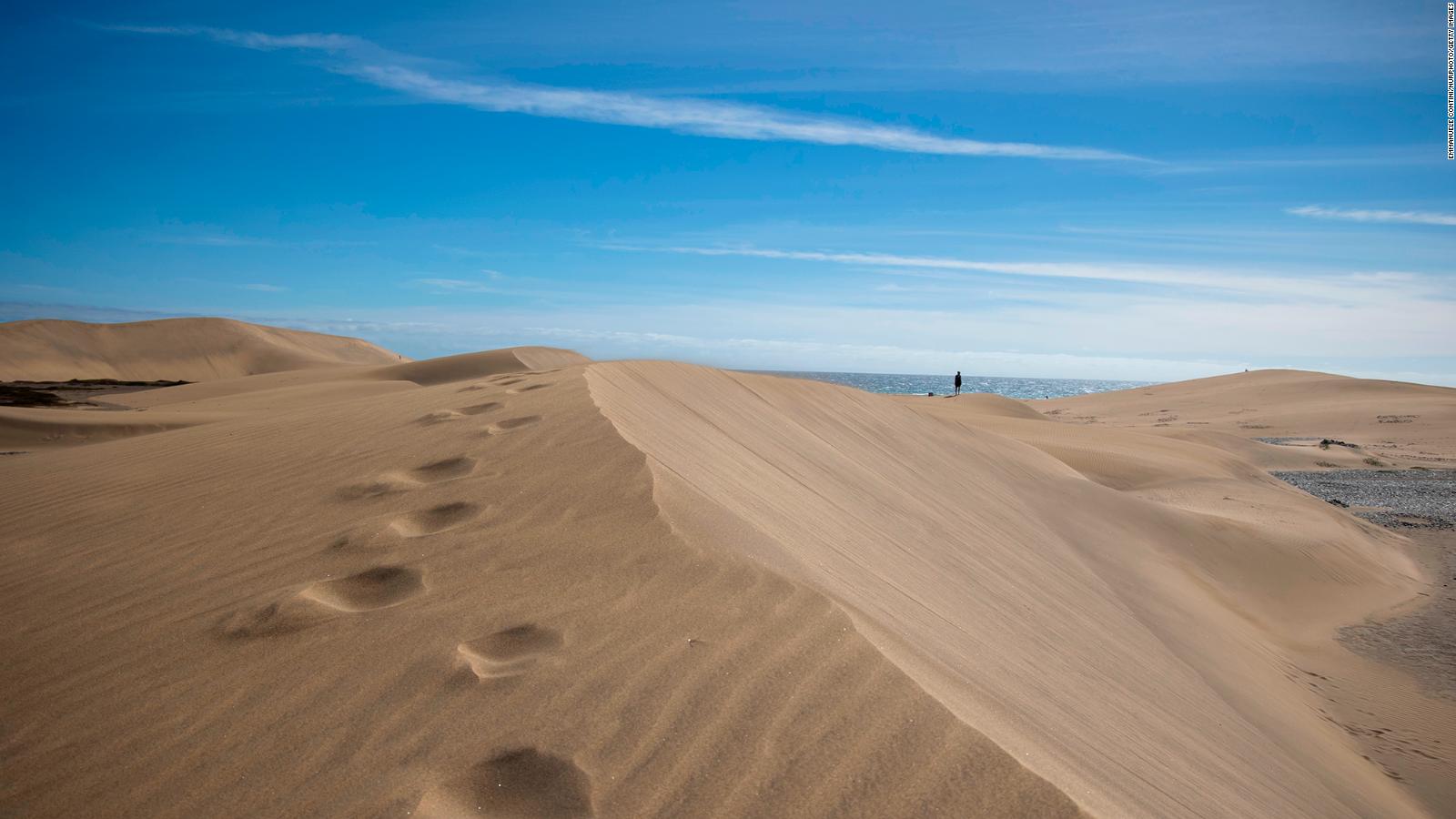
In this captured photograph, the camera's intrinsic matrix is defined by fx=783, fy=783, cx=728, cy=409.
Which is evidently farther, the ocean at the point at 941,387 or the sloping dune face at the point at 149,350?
the ocean at the point at 941,387

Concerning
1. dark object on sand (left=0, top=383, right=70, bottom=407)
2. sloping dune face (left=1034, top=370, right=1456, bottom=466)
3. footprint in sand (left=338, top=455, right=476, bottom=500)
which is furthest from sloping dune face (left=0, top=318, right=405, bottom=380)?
footprint in sand (left=338, top=455, right=476, bottom=500)

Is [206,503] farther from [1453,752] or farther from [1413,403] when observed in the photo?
[1413,403]

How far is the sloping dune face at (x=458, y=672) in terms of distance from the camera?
75.5 inches

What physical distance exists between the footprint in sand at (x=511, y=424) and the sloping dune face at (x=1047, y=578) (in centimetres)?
51

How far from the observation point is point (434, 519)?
3.54 meters

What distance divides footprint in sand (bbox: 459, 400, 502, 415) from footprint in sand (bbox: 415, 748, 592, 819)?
367cm

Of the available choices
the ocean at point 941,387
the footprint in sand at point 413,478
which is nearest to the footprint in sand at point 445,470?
the footprint in sand at point 413,478

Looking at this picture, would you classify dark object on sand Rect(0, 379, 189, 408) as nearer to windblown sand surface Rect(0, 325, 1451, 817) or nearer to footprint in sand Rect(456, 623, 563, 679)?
windblown sand surface Rect(0, 325, 1451, 817)

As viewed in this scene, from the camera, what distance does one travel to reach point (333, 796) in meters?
1.89

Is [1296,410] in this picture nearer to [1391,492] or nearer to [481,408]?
[1391,492]

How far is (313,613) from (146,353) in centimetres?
5616

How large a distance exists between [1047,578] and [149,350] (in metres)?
56.5

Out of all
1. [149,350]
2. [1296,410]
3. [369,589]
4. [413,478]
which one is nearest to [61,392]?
[413,478]

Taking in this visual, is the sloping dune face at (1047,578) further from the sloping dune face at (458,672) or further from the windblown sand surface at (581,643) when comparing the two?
the sloping dune face at (458,672)
